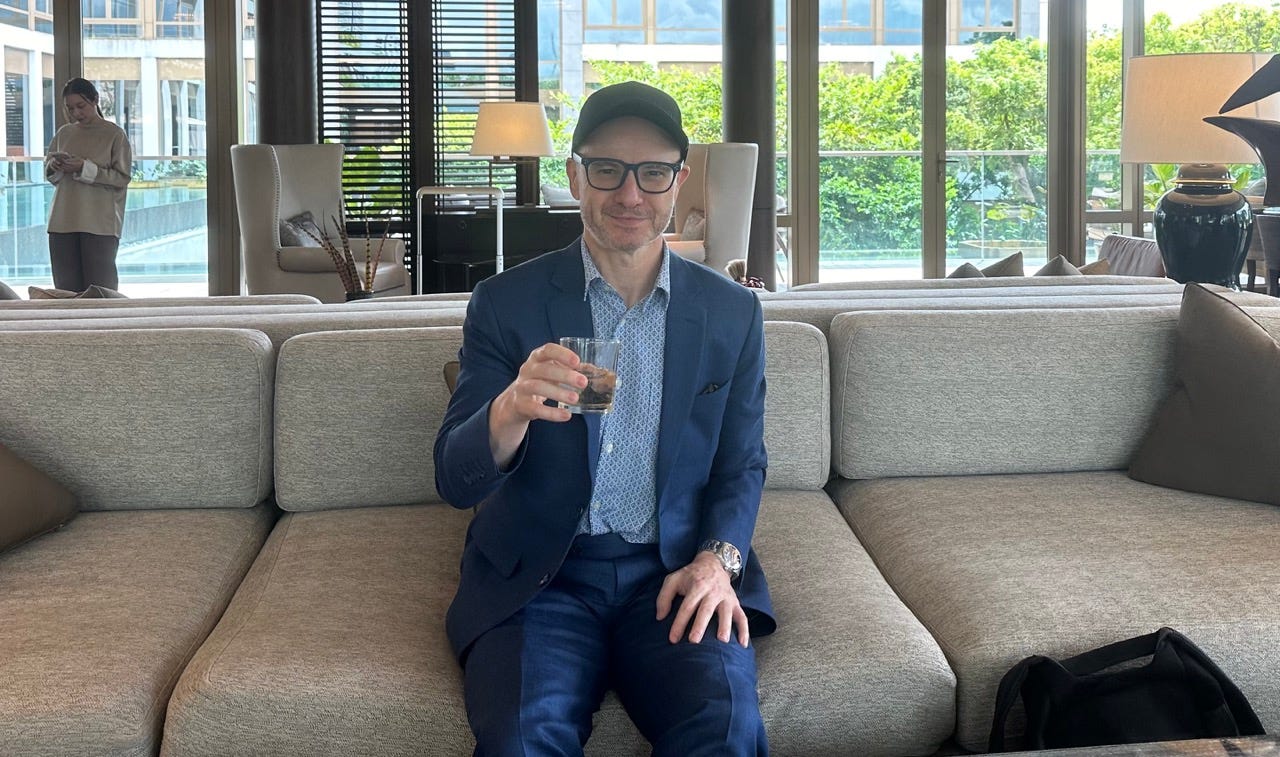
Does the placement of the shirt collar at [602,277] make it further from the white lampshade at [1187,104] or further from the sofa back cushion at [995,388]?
the white lampshade at [1187,104]

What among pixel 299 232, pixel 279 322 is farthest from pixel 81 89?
pixel 279 322

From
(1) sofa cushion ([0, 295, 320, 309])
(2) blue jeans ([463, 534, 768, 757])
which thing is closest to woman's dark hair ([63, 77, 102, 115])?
(1) sofa cushion ([0, 295, 320, 309])

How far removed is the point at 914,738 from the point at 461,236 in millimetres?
6824

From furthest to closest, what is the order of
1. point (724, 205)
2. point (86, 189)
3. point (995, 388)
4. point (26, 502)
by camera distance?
point (724, 205), point (86, 189), point (995, 388), point (26, 502)

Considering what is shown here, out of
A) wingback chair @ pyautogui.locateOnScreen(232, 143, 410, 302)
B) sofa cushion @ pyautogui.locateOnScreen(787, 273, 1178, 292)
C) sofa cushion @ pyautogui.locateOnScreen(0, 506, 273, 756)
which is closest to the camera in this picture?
sofa cushion @ pyautogui.locateOnScreen(0, 506, 273, 756)

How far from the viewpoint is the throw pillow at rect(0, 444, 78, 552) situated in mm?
2211

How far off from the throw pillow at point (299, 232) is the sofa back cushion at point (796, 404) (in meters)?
5.40

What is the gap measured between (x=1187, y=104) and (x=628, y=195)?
266cm

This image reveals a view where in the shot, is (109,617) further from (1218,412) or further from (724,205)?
(724,205)

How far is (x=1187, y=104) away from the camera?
3926 millimetres

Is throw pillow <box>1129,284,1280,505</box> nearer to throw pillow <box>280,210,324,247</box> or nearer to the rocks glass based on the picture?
the rocks glass

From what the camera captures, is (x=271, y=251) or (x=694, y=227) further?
(x=694, y=227)

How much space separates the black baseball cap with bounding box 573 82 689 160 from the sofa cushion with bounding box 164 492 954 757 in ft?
2.34

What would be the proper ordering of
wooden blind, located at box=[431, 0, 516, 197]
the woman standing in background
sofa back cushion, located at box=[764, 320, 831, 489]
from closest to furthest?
sofa back cushion, located at box=[764, 320, 831, 489]
the woman standing in background
wooden blind, located at box=[431, 0, 516, 197]
